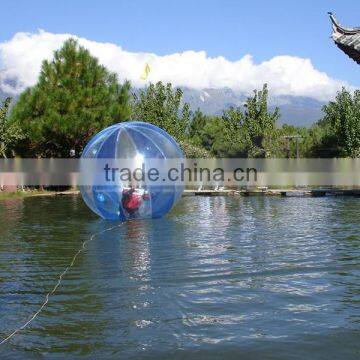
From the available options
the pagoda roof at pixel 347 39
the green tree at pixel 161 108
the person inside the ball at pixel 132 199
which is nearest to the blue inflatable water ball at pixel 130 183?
the person inside the ball at pixel 132 199

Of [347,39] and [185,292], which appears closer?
[185,292]

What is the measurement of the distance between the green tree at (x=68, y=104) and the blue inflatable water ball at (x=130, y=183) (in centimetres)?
2118

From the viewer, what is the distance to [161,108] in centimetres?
4647

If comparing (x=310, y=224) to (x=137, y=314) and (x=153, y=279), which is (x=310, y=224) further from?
(x=137, y=314)

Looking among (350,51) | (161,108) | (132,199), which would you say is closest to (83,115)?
(161,108)

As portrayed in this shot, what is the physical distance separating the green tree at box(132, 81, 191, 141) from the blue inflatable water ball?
28.4 meters

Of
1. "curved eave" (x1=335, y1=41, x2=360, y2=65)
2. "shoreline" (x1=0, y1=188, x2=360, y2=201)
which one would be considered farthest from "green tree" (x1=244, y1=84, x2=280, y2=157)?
"curved eave" (x1=335, y1=41, x2=360, y2=65)

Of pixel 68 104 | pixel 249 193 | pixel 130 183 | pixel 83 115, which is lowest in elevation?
pixel 249 193

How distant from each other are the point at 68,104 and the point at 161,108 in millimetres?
10451

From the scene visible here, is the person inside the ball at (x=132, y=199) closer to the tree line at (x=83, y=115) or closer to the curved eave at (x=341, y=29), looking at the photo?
the curved eave at (x=341, y=29)

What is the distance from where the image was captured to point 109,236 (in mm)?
14781

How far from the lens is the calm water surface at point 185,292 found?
6.49 metres

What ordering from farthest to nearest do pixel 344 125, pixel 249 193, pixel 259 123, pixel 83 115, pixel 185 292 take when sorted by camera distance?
1. pixel 259 123
2. pixel 344 125
3. pixel 83 115
4. pixel 249 193
5. pixel 185 292

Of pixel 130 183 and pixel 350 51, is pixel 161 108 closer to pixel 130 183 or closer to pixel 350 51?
pixel 350 51
